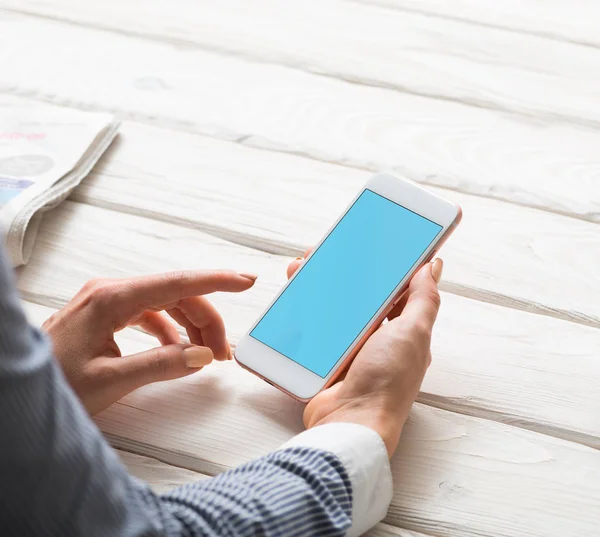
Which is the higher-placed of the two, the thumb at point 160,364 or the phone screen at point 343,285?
the phone screen at point 343,285

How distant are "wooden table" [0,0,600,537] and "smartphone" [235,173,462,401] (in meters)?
0.04

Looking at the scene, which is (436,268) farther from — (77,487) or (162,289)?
(77,487)

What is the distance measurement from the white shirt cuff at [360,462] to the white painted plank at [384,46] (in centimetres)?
52

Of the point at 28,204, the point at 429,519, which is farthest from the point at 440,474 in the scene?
the point at 28,204

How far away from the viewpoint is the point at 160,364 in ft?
2.31

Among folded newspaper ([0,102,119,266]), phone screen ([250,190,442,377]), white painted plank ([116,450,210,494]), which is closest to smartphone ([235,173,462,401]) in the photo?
phone screen ([250,190,442,377])

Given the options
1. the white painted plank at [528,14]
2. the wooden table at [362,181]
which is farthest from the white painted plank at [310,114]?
the white painted plank at [528,14]

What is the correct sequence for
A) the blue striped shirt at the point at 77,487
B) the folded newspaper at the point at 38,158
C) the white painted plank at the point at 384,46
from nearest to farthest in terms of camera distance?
the blue striped shirt at the point at 77,487 → the folded newspaper at the point at 38,158 → the white painted plank at the point at 384,46

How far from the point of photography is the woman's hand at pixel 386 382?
0.67 meters

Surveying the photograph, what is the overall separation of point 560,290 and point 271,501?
1.31 ft

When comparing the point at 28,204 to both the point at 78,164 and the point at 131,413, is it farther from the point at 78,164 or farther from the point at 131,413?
the point at 131,413

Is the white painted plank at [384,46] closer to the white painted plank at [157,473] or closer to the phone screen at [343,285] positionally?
the phone screen at [343,285]

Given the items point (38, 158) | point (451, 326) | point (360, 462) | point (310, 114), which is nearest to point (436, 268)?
point (451, 326)

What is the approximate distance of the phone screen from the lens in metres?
0.72
